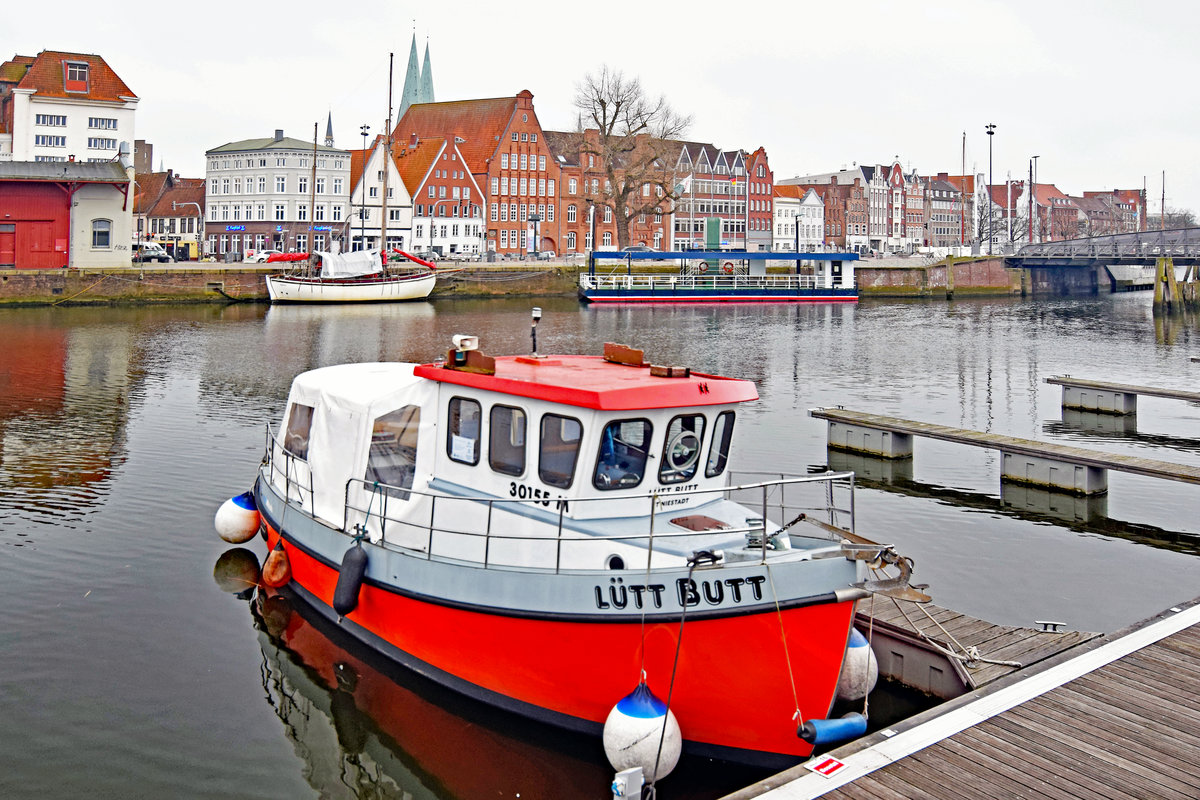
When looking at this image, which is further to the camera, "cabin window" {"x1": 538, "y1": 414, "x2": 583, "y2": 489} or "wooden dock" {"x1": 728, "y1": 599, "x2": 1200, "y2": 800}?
"cabin window" {"x1": 538, "y1": 414, "x2": 583, "y2": 489}

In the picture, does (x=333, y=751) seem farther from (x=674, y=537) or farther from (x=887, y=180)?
(x=887, y=180)

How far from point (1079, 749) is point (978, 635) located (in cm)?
315

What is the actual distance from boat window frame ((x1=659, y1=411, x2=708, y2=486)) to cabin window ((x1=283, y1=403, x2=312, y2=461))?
536cm

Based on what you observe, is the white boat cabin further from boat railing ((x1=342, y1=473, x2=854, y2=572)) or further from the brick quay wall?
the brick quay wall

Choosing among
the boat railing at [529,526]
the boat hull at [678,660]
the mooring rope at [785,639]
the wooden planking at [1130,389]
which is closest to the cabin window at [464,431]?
the boat railing at [529,526]

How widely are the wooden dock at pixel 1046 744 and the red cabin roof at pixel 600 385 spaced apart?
3.60m

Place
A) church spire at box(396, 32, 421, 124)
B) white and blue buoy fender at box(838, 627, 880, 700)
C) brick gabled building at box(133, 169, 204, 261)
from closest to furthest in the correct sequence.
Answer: white and blue buoy fender at box(838, 627, 880, 700)
brick gabled building at box(133, 169, 204, 261)
church spire at box(396, 32, 421, 124)

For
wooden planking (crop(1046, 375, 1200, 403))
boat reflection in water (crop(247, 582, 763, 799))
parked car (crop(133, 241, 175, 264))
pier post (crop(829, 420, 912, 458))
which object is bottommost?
boat reflection in water (crop(247, 582, 763, 799))

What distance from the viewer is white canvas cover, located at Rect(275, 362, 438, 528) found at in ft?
41.4

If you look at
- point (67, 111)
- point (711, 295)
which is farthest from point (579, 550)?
point (67, 111)

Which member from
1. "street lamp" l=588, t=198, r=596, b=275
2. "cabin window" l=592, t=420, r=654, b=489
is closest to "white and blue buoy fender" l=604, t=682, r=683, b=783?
"cabin window" l=592, t=420, r=654, b=489

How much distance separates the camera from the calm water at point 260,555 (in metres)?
10.8

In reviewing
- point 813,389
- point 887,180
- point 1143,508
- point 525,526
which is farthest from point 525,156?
point 525,526

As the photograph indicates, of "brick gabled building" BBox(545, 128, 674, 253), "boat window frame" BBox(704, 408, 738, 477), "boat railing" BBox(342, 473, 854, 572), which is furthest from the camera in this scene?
"brick gabled building" BBox(545, 128, 674, 253)
